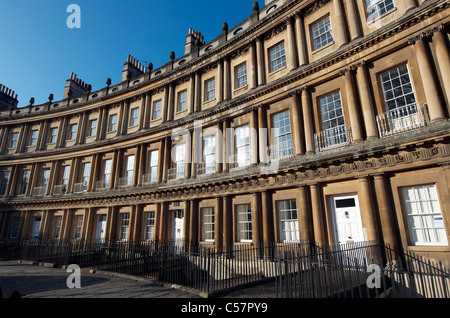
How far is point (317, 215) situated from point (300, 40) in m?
8.72

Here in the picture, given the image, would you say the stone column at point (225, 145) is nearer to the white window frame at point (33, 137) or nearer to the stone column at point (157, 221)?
the stone column at point (157, 221)

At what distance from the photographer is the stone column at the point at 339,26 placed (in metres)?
11.0

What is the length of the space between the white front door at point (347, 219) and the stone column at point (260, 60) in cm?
752

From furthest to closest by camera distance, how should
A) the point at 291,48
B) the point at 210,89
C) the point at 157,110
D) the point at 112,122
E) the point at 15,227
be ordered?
the point at 15,227 < the point at 112,122 < the point at 157,110 < the point at 210,89 < the point at 291,48

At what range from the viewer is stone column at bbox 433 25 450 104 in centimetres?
815

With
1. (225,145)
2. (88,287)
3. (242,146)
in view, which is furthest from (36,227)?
(242,146)

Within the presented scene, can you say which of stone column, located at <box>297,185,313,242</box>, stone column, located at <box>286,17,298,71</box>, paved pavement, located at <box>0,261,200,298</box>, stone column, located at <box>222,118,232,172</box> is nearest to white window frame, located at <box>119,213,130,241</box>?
paved pavement, located at <box>0,261,200,298</box>

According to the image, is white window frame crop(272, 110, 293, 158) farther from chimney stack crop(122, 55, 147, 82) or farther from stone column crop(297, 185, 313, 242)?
chimney stack crop(122, 55, 147, 82)

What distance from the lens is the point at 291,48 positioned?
12.8m

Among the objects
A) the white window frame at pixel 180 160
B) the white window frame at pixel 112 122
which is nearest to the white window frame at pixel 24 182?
the white window frame at pixel 112 122

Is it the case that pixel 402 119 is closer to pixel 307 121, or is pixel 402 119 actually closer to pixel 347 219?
pixel 307 121

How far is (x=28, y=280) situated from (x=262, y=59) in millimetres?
14973

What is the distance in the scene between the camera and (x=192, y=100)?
17375mm
